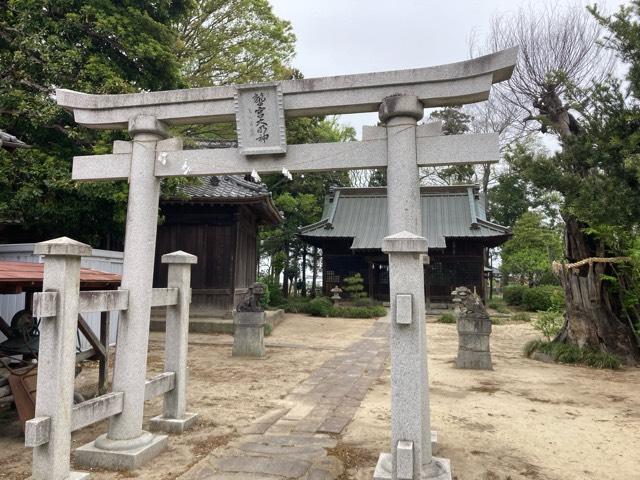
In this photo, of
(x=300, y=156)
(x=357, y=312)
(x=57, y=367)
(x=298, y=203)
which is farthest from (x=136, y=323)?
(x=298, y=203)

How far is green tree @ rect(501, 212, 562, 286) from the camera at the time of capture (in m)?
27.4

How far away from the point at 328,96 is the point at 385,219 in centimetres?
2158

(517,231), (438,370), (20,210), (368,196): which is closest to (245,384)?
(438,370)

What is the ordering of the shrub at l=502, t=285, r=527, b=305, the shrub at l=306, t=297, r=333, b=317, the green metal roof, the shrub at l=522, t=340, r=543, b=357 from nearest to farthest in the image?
the shrub at l=522, t=340, r=543, b=357, the shrub at l=306, t=297, r=333, b=317, the green metal roof, the shrub at l=502, t=285, r=527, b=305

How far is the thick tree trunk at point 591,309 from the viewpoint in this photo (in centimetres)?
973

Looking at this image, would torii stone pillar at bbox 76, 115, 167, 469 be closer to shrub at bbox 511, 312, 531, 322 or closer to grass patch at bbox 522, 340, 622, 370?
grass patch at bbox 522, 340, 622, 370

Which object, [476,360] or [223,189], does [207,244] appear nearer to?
[223,189]

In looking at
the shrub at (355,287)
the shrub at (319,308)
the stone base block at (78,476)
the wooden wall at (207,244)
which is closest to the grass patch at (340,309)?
the shrub at (319,308)

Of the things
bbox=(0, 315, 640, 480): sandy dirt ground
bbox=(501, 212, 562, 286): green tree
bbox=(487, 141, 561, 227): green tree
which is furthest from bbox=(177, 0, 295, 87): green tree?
bbox=(487, 141, 561, 227): green tree

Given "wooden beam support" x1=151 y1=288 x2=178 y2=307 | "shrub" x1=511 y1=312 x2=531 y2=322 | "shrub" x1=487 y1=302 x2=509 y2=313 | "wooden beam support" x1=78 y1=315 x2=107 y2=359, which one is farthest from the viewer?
"shrub" x1=487 y1=302 x2=509 y2=313

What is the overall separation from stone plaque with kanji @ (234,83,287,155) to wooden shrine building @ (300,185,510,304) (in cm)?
1795

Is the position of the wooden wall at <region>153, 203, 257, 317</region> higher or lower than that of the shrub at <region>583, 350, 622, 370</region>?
higher

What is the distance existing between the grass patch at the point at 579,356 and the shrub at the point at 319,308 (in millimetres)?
10749

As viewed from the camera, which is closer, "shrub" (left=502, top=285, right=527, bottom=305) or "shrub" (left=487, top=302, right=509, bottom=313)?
"shrub" (left=487, top=302, right=509, bottom=313)
